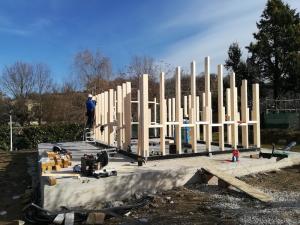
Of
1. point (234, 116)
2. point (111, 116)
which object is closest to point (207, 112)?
point (234, 116)

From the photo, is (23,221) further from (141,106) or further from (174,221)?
(141,106)

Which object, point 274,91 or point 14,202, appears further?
point 274,91

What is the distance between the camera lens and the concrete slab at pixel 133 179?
6.62 m

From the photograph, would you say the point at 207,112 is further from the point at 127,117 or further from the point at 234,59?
the point at 234,59

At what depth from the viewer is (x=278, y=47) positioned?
27.0 m

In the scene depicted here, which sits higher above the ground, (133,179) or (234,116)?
(234,116)

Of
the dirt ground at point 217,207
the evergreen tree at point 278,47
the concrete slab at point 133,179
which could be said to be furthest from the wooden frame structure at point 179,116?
the evergreen tree at point 278,47

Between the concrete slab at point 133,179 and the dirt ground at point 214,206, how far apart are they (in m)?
0.25

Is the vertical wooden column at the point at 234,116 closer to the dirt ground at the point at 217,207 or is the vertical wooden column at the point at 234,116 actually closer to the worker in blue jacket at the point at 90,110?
the dirt ground at the point at 217,207

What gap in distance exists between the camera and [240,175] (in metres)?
8.91

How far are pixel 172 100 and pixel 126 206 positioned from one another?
10416 mm

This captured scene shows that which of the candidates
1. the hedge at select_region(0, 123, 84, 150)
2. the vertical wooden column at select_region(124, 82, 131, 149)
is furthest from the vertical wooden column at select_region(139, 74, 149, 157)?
the hedge at select_region(0, 123, 84, 150)

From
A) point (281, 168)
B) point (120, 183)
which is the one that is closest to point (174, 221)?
point (120, 183)

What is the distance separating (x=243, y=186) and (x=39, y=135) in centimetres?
1748
